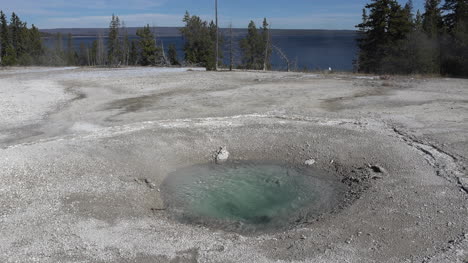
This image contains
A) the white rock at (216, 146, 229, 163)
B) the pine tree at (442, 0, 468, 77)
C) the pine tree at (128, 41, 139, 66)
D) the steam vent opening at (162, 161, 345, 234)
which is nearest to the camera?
the steam vent opening at (162, 161, 345, 234)

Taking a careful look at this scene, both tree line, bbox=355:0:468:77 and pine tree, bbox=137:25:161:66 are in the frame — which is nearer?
tree line, bbox=355:0:468:77

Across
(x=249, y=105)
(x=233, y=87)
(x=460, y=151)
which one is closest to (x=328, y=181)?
(x=460, y=151)

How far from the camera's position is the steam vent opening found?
341 inches

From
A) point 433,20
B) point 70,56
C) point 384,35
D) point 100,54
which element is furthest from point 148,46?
point 433,20

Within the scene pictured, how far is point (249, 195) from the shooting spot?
33.0 feet

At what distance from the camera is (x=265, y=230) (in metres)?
8.15

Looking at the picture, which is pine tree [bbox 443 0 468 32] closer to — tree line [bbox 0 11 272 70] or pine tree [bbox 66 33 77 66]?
tree line [bbox 0 11 272 70]

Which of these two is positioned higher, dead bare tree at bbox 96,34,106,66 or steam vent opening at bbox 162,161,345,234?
dead bare tree at bbox 96,34,106,66

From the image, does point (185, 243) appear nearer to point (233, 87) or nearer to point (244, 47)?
point (233, 87)

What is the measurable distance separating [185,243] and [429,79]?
19.6 m

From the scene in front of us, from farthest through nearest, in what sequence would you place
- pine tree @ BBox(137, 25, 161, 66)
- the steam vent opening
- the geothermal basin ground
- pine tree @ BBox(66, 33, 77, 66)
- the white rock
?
pine tree @ BBox(66, 33, 77, 66) < pine tree @ BBox(137, 25, 161, 66) < the white rock < the steam vent opening < the geothermal basin ground

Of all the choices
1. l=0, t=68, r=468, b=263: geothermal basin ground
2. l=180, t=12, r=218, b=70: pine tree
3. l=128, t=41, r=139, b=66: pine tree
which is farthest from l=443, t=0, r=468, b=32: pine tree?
l=128, t=41, r=139, b=66: pine tree

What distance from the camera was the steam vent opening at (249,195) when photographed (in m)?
8.66

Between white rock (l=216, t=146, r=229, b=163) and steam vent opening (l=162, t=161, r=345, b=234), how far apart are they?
180 mm
